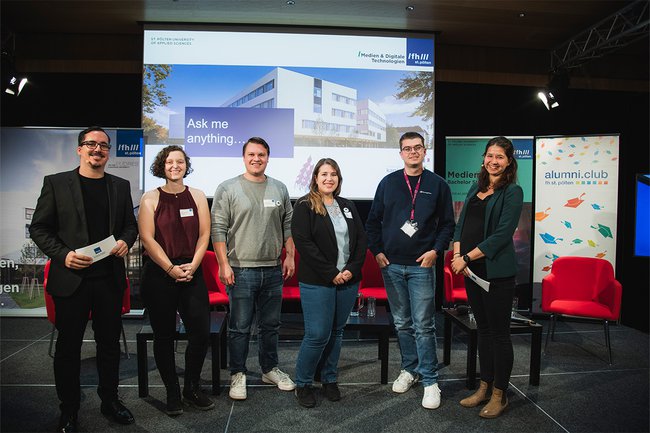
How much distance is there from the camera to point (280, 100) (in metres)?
4.78

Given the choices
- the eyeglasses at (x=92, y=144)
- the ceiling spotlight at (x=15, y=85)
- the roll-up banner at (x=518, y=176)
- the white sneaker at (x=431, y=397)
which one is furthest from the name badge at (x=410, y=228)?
the ceiling spotlight at (x=15, y=85)

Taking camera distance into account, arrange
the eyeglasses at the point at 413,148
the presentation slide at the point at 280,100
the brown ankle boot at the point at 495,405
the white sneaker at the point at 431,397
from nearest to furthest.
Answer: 1. the brown ankle boot at the point at 495,405
2. the white sneaker at the point at 431,397
3. the eyeglasses at the point at 413,148
4. the presentation slide at the point at 280,100

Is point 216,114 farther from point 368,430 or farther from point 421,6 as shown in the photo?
point 368,430

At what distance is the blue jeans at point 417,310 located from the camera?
2.80 m

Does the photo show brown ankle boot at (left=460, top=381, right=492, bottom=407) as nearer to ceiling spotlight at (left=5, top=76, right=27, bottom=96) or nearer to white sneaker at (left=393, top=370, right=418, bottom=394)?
white sneaker at (left=393, top=370, right=418, bottom=394)

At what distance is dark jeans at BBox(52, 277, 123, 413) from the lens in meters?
2.33

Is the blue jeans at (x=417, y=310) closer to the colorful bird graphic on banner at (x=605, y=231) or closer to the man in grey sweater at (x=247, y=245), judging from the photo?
the man in grey sweater at (x=247, y=245)

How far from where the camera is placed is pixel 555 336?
4453 millimetres

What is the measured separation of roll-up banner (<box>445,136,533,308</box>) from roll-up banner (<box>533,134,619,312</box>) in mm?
99

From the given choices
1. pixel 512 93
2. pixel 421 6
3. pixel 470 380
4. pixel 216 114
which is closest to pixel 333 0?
pixel 421 6

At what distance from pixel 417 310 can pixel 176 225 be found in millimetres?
1495

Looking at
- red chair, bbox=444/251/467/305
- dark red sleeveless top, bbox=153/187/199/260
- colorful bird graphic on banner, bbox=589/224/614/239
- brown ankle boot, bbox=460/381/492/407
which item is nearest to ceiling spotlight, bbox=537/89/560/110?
colorful bird graphic on banner, bbox=589/224/614/239

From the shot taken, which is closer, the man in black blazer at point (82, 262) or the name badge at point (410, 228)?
the man in black blazer at point (82, 262)

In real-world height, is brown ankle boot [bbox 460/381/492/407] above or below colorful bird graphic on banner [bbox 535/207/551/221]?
below
